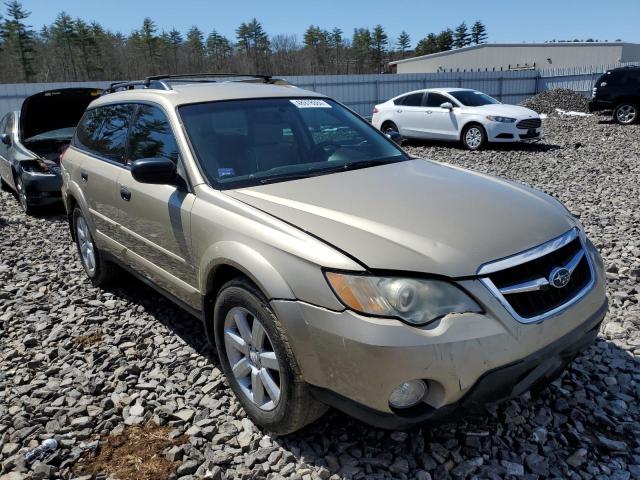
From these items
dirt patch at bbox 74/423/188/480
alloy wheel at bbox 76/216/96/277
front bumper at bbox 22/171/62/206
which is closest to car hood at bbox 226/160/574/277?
dirt patch at bbox 74/423/188/480

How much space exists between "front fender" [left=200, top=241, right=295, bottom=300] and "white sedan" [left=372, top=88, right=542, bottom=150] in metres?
11.7

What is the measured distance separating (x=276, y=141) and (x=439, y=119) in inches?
451

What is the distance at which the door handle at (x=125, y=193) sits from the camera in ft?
11.7

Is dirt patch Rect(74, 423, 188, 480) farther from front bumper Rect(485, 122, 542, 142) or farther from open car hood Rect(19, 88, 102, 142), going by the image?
front bumper Rect(485, 122, 542, 142)

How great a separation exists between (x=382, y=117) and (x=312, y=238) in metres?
13.9

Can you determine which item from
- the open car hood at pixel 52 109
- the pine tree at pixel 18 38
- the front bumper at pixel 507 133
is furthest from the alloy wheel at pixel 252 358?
the pine tree at pixel 18 38

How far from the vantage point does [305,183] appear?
292cm

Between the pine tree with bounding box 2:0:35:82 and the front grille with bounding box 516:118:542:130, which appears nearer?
the front grille with bounding box 516:118:542:130

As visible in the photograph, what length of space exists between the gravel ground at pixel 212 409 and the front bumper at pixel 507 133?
8.40 metres

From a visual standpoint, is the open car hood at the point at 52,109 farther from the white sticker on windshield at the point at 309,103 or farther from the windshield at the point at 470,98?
the windshield at the point at 470,98

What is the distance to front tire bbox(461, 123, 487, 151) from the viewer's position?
519 inches

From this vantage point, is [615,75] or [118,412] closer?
[118,412]

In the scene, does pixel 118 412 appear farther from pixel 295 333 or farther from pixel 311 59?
pixel 311 59

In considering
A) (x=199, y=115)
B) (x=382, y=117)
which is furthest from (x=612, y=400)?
(x=382, y=117)
